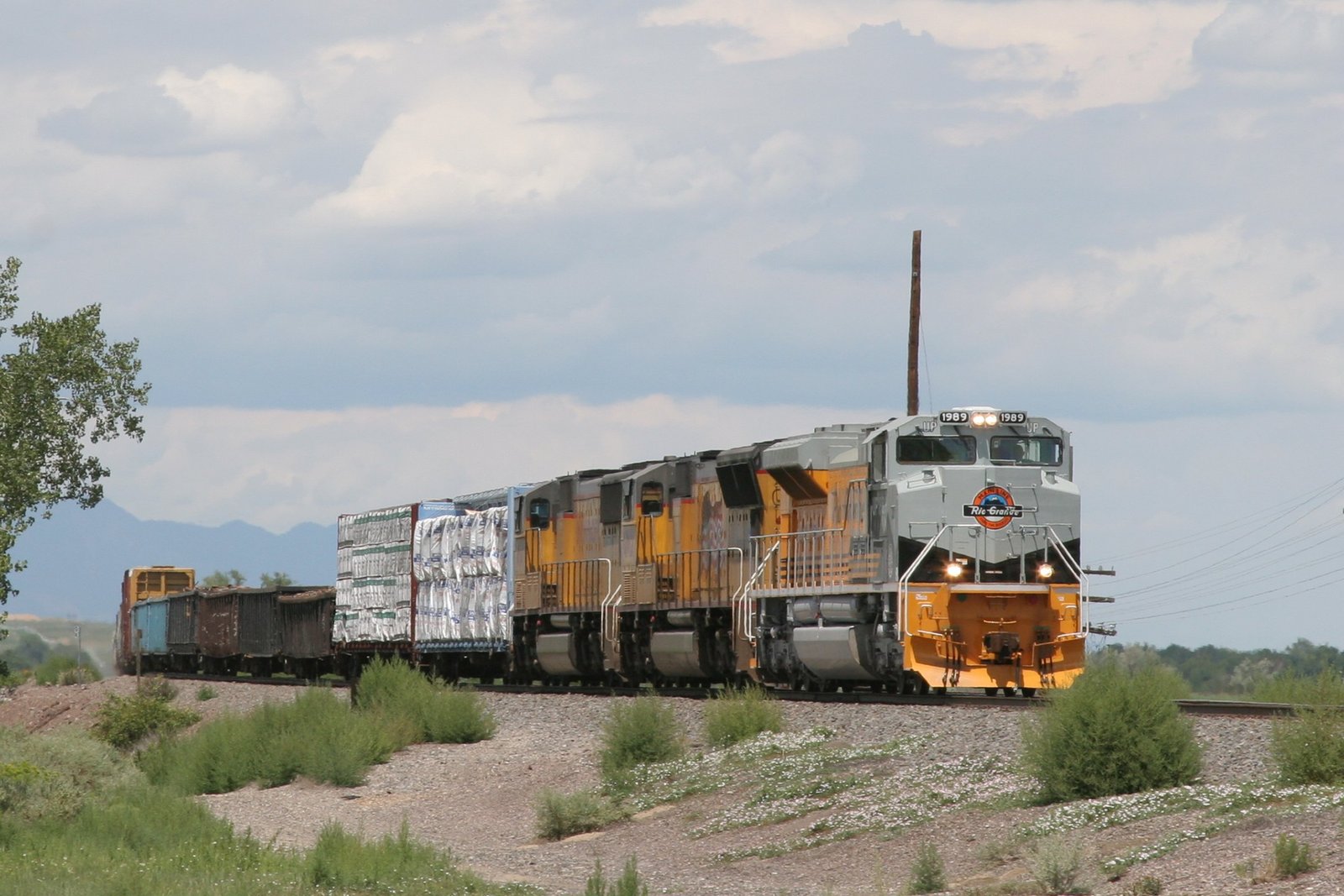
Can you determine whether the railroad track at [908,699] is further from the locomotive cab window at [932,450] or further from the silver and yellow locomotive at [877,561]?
the locomotive cab window at [932,450]

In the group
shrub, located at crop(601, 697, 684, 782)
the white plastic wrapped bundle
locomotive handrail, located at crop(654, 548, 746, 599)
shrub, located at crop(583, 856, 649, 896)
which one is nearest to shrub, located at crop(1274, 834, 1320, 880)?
shrub, located at crop(583, 856, 649, 896)

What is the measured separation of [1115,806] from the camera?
14.8 meters

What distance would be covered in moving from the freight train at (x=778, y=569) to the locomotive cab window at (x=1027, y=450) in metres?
0.02

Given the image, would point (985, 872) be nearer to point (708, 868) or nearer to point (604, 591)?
point (708, 868)

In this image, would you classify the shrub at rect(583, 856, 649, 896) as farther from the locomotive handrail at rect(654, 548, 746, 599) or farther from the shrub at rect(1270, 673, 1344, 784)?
the locomotive handrail at rect(654, 548, 746, 599)

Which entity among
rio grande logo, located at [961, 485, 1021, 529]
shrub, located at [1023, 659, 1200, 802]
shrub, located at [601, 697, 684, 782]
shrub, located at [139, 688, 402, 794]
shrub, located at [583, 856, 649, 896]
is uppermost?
rio grande logo, located at [961, 485, 1021, 529]

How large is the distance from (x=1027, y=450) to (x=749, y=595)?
4.42 meters

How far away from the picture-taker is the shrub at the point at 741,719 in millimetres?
21359

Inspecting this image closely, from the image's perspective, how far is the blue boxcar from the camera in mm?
58469

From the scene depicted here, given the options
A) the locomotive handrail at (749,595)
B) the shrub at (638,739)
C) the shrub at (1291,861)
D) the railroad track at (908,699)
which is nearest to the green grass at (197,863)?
the shrub at (638,739)

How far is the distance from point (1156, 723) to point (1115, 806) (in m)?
1.28

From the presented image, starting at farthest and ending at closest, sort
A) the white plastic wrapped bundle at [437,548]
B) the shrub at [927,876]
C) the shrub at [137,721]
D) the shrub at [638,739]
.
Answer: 1. the white plastic wrapped bundle at [437,548]
2. the shrub at [137,721]
3. the shrub at [638,739]
4. the shrub at [927,876]

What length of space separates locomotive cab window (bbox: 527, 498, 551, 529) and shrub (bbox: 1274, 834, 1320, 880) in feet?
76.1

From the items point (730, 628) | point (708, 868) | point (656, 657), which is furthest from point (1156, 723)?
point (656, 657)
